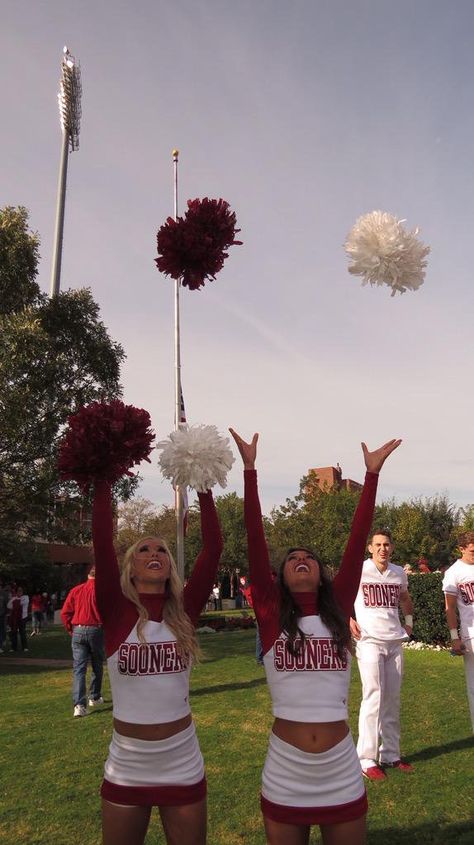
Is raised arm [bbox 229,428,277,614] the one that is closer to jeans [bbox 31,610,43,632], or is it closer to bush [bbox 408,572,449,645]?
bush [bbox 408,572,449,645]

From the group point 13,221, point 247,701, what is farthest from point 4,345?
point 247,701

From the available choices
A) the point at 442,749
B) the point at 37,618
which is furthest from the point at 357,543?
the point at 37,618

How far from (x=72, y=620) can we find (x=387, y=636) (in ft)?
14.5

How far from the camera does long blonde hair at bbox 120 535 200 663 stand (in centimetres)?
277

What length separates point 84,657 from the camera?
7809 mm

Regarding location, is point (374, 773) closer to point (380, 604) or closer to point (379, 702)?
point (379, 702)

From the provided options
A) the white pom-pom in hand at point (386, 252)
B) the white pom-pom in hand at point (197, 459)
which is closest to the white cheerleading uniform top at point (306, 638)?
the white pom-pom in hand at point (197, 459)

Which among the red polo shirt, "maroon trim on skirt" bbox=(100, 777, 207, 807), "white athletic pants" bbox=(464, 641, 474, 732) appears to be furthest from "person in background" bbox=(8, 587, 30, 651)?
"maroon trim on skirt" bbox=(100, 777, 207, 807)

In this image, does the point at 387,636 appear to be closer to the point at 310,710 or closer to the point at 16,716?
the point at 310,710

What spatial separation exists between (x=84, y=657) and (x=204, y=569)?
18.3ft

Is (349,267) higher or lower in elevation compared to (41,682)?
higher

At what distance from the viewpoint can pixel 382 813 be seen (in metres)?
4.28

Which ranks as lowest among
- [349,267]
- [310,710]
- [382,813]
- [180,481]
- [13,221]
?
[382,813]

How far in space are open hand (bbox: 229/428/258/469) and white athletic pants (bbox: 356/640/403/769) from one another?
3187mm
